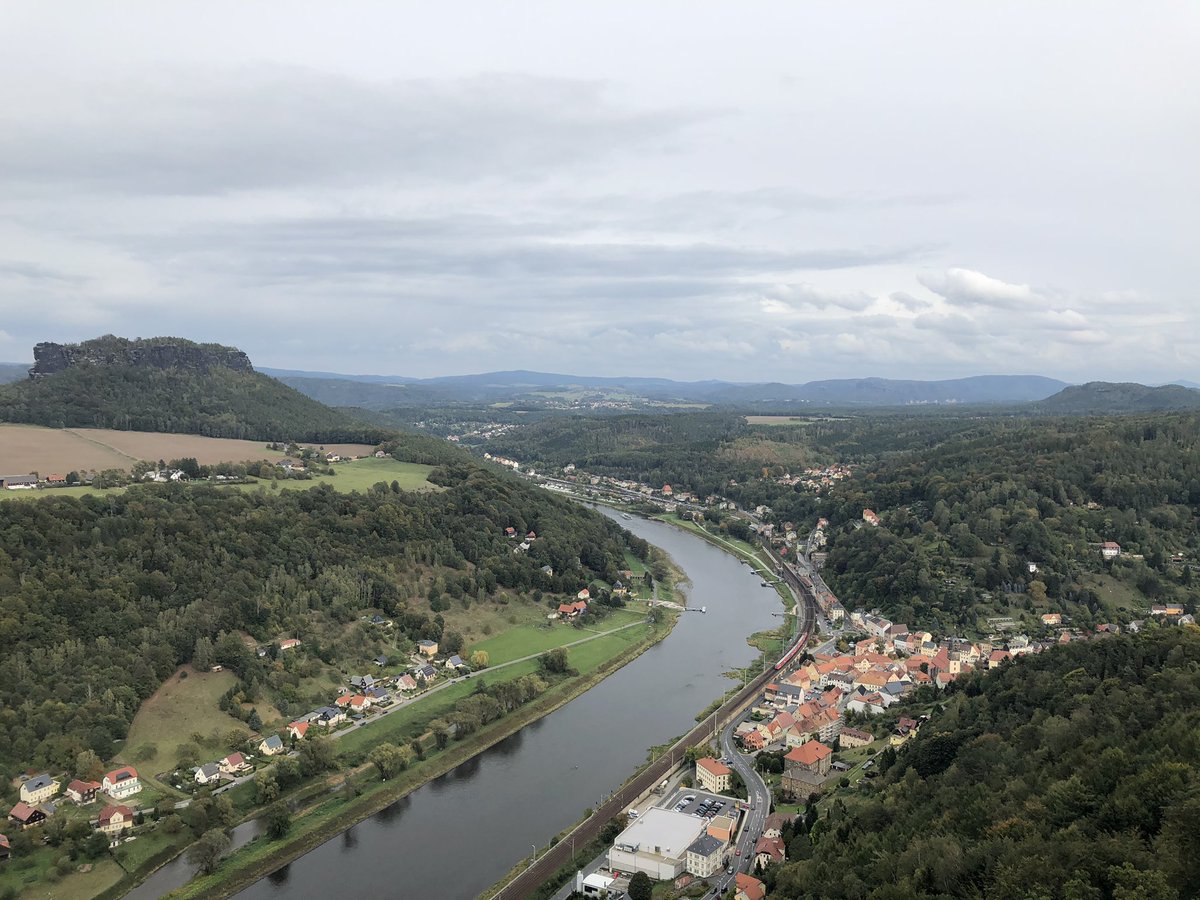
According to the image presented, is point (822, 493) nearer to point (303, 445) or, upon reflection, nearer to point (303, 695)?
point (303, 445)

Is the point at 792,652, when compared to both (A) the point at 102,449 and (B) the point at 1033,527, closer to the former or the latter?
(B) the point at 1033,527

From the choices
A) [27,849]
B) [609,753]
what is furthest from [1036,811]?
[27,849]

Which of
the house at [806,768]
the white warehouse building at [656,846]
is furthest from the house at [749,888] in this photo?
the house at [806,768]

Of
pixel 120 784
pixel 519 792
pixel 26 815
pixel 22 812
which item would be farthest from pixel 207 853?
pixel 519 792

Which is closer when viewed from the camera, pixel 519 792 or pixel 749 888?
pixel 749 888

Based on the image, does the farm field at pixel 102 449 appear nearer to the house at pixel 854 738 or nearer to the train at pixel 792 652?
the train at pixel 792 652
